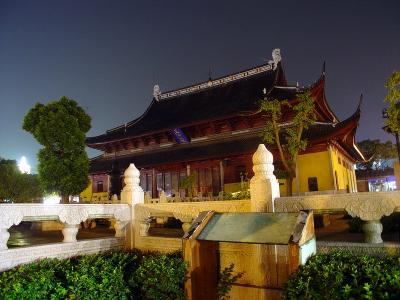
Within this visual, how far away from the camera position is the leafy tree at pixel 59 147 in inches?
645

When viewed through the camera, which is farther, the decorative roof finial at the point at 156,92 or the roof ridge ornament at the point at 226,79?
the decorative roof finial at the point at 156,92

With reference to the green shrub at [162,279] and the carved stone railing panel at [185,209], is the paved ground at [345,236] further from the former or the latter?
the green shrub at [162,279]

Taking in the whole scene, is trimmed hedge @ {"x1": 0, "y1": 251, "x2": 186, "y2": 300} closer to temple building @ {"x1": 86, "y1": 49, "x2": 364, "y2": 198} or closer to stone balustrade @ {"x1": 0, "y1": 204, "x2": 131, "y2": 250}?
stone balustrade @ {"x1": 0, "y1": 204, "x2": 131, "y2": 250}

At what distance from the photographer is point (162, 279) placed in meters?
5.52

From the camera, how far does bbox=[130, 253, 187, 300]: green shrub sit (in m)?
5.52

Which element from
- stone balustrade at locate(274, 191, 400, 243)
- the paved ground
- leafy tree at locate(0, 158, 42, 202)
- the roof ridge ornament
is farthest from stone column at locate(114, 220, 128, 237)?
the roof ridge ornament

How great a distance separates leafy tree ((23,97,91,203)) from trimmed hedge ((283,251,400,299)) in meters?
14.5

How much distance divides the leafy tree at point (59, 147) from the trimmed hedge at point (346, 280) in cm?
1454

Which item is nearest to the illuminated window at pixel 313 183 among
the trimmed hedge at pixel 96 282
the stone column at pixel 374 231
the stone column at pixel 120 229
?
the stone column at pixel 120 229

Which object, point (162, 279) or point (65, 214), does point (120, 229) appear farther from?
point (162, 279)

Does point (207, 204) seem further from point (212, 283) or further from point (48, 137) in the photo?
point (48, 137)

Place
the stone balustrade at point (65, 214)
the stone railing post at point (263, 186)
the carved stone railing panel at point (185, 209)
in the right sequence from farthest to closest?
the carved stone railing panel at point (185, 209) < the stone railing post at point (263, 186) < the stone balustrade at point (65, 214)

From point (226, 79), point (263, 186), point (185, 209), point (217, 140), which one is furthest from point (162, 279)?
point (226, 79)

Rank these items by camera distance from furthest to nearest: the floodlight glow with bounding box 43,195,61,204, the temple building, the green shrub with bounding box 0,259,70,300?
1. the temple building
2. the floodlight glow with bounding box 43,195,61,204
3. the green shrub with bounding box 0,259,70,300
